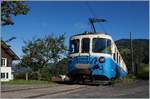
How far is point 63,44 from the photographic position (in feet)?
182

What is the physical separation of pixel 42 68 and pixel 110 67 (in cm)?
2937

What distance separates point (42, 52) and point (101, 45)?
33.2m

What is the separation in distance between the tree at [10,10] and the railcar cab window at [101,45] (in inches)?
300

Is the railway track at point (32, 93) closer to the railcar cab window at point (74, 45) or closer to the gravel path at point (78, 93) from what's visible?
the gravel path at point (78, 93)

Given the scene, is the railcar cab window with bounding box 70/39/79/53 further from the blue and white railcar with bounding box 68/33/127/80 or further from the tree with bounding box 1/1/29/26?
the tree with bounding box 1/1/29/26

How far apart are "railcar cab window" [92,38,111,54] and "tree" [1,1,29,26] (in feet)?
25.0

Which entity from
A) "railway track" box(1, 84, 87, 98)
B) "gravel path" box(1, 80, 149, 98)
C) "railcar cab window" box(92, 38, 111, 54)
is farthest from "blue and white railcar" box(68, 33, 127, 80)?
"railway track" box(1, 84, 87, 98)

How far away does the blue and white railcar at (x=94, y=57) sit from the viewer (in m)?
20.6

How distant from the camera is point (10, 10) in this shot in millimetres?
12391

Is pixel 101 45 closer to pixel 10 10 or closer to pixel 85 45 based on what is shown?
pixel 85 45

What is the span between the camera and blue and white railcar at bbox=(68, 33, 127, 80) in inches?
812

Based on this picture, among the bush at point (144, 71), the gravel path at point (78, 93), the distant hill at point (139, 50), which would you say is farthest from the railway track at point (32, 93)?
the bush at point (144, 71)

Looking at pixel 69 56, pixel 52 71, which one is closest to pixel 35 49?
pixel 52 71

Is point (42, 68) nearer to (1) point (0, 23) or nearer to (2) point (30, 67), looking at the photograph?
(2) point (30, 67)
